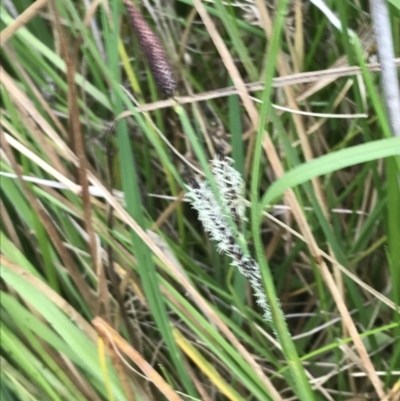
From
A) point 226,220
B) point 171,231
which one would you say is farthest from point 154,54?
point 171,231

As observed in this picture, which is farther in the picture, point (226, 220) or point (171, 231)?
point (171, 231)

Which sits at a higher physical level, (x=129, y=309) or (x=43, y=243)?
(x=43, y=243)

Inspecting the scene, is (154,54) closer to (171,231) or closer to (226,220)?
(226,220)

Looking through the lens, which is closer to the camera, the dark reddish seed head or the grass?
the dark reddish seed head

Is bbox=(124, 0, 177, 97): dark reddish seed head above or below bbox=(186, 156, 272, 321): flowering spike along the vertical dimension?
above

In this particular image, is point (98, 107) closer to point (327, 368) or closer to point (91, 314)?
point (91, 314)

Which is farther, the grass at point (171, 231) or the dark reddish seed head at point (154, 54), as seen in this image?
the grass at point (171, 231)

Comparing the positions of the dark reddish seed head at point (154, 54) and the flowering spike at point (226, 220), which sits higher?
the dark reddish seed head at point (154, 54)

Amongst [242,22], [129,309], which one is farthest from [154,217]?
[242,22]
